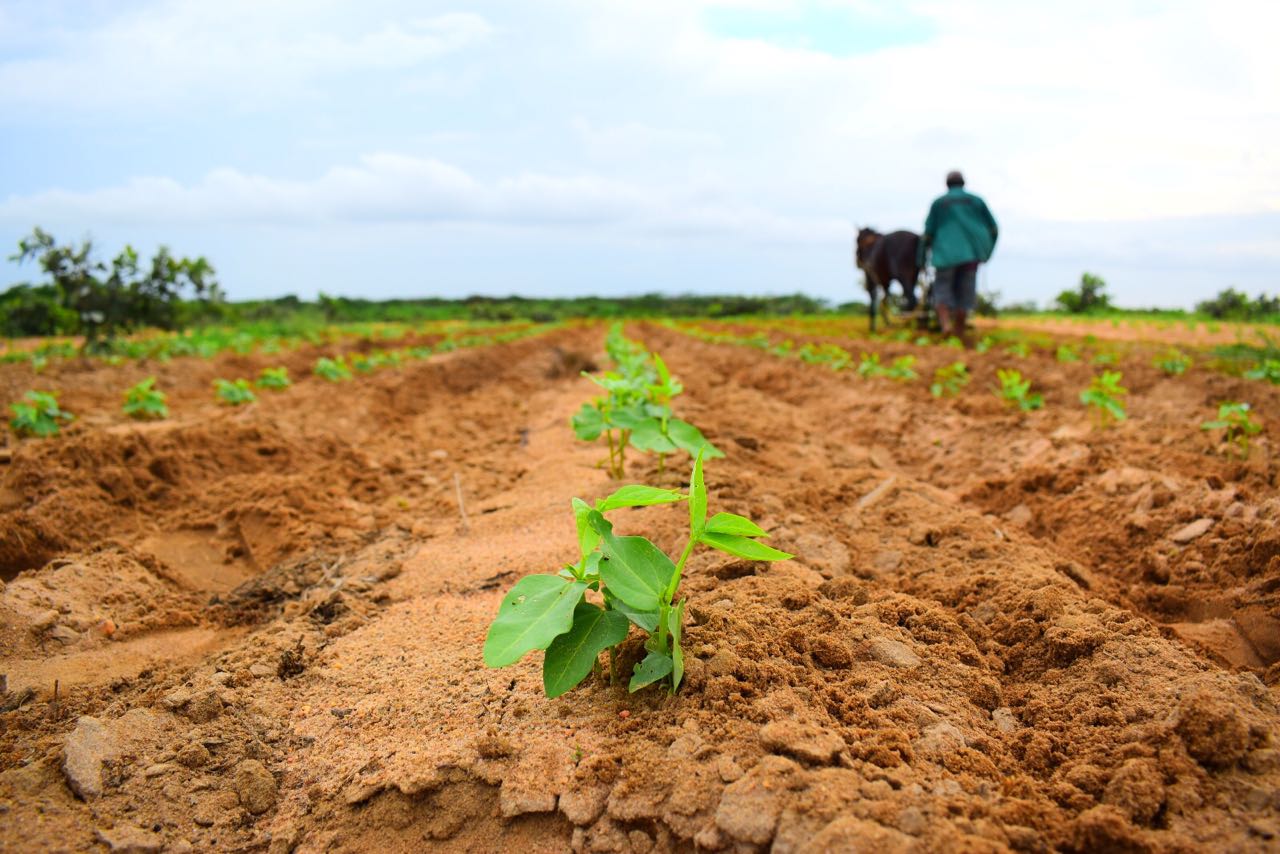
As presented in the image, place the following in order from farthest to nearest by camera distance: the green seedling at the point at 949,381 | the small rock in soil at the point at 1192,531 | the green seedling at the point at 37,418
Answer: the green seedling at the point at 949,381
the green seedling at the point at 37,418
the small rock in soil at the point at 1192,531

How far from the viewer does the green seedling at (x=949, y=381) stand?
6.14 metres

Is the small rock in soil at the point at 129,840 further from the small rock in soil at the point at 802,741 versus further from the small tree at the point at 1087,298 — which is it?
the small tree at the point at 1087,298

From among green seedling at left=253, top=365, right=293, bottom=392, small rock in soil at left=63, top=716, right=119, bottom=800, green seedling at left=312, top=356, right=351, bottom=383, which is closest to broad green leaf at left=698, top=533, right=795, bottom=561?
small rock in soil at left=63, top=716, right=119, bottom=800

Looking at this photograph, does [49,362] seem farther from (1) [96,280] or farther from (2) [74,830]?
(2) [74,830]

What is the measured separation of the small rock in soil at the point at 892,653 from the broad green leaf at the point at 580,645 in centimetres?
66

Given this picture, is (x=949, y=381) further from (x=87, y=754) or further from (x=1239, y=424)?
(x=87, y=754)

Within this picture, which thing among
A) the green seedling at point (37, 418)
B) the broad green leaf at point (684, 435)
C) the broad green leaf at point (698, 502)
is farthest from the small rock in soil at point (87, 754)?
the green seedling at point (37, 418)

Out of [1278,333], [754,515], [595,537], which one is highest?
[1278,333]

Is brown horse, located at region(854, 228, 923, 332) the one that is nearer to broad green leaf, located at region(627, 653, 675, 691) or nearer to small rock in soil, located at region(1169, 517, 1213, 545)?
small rock in soil, located at region(1169, 517, 1213, 545)

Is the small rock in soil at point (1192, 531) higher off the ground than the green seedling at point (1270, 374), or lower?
lower

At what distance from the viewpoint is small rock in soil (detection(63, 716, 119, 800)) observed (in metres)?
1.64

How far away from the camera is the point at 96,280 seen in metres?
11.5

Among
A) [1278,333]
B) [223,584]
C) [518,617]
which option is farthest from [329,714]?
[1278,333]

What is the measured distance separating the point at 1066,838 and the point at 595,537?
107 centimetres
